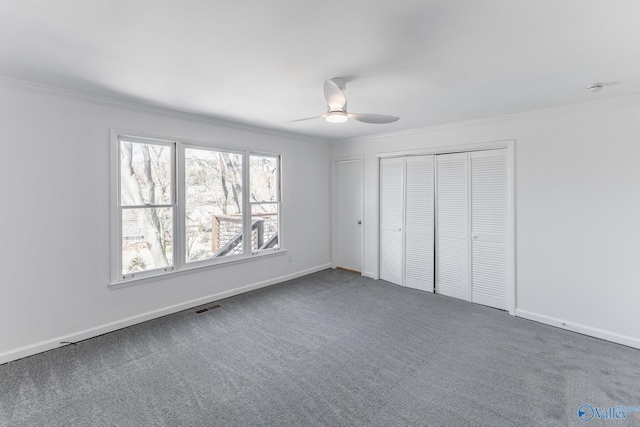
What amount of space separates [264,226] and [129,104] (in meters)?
2.43

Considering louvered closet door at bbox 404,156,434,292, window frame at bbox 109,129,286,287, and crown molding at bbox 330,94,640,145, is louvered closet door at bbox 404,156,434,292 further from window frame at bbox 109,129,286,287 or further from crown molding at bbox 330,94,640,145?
window frame at bbox 109,129,286,287

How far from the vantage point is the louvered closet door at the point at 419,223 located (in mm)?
4641

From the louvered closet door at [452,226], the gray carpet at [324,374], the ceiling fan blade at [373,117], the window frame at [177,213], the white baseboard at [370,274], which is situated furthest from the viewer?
the white baseboard at [370,274]

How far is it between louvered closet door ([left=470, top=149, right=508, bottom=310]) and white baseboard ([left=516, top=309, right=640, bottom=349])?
29cm

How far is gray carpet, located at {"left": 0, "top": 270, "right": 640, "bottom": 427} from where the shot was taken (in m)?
2.08

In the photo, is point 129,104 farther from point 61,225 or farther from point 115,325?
point 115,325

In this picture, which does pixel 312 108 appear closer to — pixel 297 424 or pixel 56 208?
pixel 56 208

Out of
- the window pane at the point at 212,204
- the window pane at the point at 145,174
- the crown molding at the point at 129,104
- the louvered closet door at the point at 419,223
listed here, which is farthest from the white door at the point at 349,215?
the window pane at the point at 145,174

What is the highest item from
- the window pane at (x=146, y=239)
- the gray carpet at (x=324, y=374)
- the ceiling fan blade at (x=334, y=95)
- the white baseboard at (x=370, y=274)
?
the ceiling fan blade at (x=334, y=95)

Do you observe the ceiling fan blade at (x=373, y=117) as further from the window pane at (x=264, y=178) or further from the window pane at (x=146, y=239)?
the window pane at (x=146, y=239)

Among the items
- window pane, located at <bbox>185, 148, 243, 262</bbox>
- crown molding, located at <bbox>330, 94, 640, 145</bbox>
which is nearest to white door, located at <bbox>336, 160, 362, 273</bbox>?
crown molding, located at <bbox>330, 94, 640, 145</bbox>

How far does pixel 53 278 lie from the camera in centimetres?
293

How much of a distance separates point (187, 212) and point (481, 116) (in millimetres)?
4015

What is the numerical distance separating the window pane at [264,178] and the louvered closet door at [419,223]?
215cm
